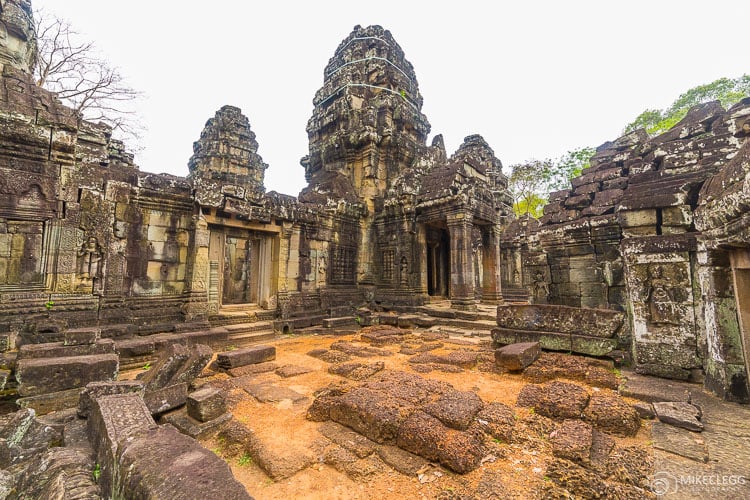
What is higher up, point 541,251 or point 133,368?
point 541,251

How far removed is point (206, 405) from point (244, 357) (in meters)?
2.16

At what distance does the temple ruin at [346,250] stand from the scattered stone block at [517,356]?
1.66 feet

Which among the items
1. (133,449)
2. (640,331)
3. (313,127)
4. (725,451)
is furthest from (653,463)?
(313,127)

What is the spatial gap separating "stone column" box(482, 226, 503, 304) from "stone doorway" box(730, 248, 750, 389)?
823 cm

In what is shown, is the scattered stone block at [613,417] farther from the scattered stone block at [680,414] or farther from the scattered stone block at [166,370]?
the scattered stone block at [166,370]

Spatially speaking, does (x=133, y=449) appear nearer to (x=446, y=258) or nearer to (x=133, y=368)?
(x=133, y=368)


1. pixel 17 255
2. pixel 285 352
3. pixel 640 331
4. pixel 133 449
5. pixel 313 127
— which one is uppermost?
pixel 313 127

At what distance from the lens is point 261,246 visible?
9.23 meters

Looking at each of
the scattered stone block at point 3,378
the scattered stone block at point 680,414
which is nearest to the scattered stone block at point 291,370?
the scattered stone block at point 3,378

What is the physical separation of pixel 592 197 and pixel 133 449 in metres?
8.90

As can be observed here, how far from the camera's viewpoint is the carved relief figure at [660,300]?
3.78 metres

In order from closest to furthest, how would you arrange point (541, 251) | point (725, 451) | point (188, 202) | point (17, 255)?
point (725, 451), point (17, 255), point (188, 202), point (541, 251)

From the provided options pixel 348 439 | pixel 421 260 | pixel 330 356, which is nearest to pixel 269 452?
pixel 348 439

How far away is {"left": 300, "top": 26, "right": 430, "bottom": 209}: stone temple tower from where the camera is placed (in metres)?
12.1
